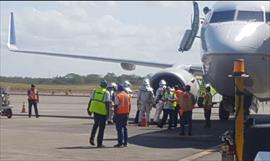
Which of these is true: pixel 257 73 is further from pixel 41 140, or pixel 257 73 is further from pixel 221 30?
pixel 41 140

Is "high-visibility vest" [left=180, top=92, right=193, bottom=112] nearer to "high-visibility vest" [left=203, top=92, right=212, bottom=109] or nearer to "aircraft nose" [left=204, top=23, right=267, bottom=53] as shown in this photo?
"aircraft nose" [left=204, top=23, right=267, bottom=53]

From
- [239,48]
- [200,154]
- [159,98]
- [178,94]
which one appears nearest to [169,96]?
[178,94]

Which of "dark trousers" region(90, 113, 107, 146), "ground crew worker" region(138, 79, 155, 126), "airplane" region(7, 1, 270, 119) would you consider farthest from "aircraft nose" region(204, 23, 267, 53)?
"ground crew worker" region(138, 79, 155, 126)

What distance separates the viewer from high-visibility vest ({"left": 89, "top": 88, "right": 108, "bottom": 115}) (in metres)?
15.4

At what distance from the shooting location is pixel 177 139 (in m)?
17.5

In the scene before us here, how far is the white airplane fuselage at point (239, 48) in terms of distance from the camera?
16203mm

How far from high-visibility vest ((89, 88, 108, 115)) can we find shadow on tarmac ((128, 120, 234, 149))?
1.40 m

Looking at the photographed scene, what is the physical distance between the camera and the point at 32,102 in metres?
26.8

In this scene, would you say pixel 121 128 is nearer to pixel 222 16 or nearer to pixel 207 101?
pixel 222 16

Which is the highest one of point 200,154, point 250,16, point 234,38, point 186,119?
point 250,16

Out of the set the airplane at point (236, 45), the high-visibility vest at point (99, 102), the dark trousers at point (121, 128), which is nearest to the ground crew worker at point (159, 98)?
the airplane at point (236, 45)

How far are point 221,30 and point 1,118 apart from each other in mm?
12478

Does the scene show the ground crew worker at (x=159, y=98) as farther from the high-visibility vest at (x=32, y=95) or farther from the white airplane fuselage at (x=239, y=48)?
the high-visibility vest at (x=32, y=95)

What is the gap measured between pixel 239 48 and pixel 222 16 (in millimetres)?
2499
